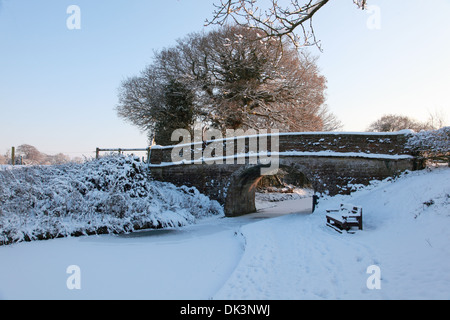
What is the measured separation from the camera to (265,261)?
17.4ft

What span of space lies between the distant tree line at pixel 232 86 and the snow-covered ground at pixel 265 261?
1097cm

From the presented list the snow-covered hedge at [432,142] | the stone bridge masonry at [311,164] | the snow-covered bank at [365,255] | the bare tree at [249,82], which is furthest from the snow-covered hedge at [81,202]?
the bare tree at [249,82]

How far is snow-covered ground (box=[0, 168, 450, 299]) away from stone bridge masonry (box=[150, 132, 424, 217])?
227cm

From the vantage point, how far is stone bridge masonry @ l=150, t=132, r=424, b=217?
411 inches

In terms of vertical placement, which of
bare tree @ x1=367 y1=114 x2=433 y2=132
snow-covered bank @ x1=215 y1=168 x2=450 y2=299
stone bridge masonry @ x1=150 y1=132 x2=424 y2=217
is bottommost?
snow-covered bank @ x1=215 y1=168 x2=450 y2=299

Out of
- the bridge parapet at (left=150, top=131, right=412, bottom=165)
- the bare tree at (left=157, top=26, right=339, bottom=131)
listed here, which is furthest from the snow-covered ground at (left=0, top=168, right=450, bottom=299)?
the bare tree at (left=157, top=26, right=339, bottom=131)

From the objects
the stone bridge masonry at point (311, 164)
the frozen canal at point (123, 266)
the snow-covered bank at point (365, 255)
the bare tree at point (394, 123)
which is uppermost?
the bare tree at point (394, 123)

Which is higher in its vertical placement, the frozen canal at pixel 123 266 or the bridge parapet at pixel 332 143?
the bridge parapet at pixel 332 143

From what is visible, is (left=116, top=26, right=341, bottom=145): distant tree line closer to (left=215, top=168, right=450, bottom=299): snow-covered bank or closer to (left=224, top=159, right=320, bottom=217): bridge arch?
(left=224, top=159, right=320, bottom=217): bridge arch

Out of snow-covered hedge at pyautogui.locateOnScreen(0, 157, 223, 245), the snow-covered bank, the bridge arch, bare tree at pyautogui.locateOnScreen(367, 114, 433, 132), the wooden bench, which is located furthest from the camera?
bare tree at pyautogui.locateOnScreen(367, 114, 433, 132)

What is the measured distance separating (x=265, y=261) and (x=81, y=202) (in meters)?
6.17

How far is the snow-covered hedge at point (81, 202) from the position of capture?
784 cm

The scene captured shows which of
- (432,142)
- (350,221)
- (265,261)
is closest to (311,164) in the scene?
(432,142)

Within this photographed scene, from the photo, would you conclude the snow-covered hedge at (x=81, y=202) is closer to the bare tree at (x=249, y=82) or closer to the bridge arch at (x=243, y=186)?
the bridge arch at (x=243, y=186)
